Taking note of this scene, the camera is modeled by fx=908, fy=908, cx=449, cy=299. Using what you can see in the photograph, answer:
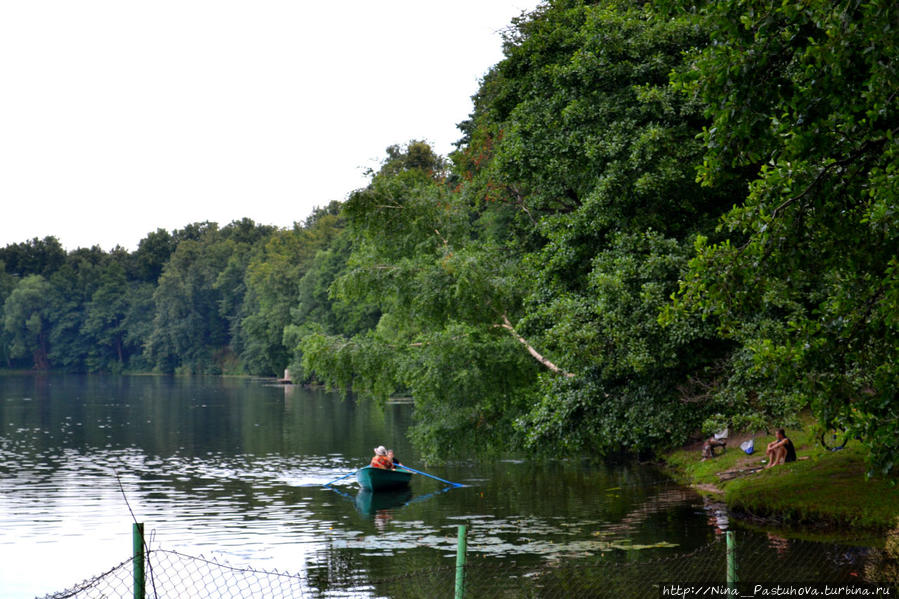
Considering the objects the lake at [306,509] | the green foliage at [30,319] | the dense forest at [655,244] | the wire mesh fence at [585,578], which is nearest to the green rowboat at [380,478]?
the lake at [306,509]

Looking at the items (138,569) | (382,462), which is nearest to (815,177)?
(138,569)

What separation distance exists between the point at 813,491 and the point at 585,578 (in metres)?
6.96

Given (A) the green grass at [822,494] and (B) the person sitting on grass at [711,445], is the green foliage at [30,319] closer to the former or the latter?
(B) the person sitting on grass at [711,445]

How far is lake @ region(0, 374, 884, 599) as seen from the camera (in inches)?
684

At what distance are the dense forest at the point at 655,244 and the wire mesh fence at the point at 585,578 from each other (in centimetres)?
316

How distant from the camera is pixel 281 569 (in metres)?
16.7

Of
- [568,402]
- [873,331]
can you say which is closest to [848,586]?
[873,331]

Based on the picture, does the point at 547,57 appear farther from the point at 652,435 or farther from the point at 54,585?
the point at 54,585

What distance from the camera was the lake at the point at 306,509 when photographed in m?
17.4

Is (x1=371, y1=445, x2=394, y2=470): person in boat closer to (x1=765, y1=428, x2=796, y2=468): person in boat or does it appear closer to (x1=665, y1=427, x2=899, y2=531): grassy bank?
(x1=665, y1=427, x2=899, y2=531): grassy bank

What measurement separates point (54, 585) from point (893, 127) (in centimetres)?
1484

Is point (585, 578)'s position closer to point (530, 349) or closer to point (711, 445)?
point (711, 445)

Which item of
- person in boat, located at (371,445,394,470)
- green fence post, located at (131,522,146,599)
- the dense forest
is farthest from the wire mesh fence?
person in boat, located at (371,445,394,470)

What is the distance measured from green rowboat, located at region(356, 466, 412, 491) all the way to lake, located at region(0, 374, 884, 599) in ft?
1.56
